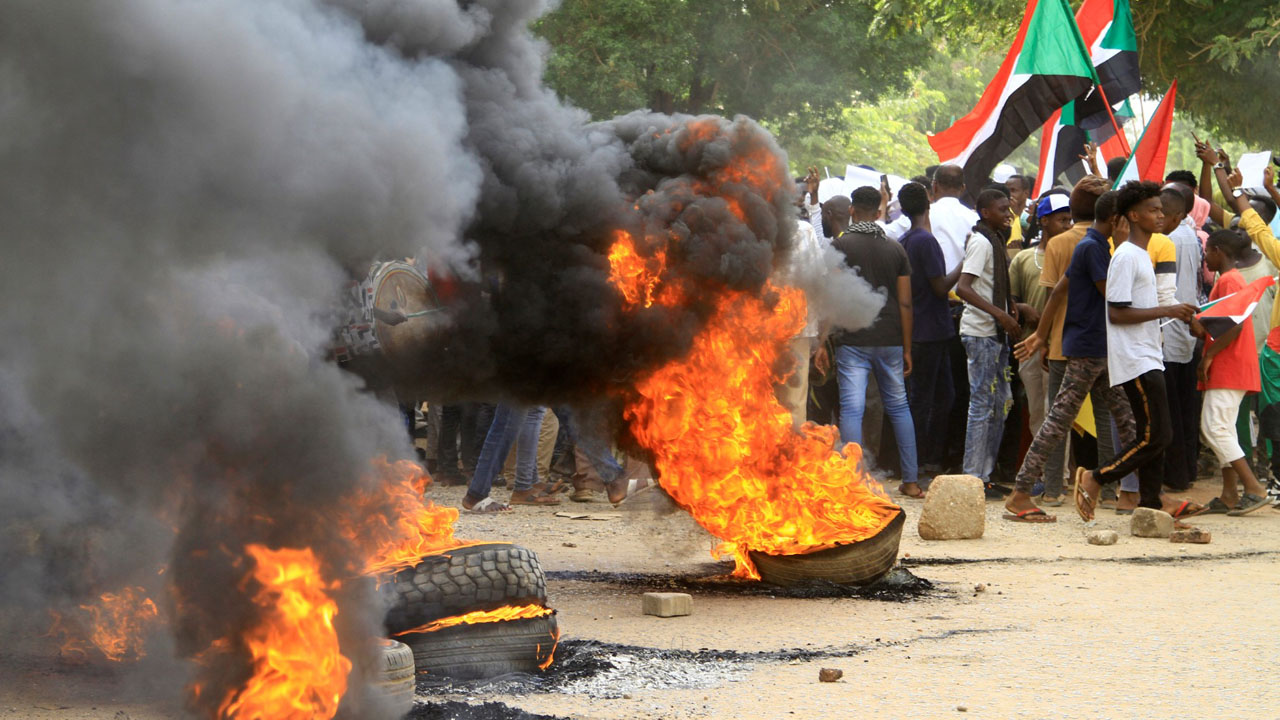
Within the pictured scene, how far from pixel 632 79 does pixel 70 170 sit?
19380 millimetres

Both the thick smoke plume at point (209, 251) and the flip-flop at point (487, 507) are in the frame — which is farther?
the flip-flop at point (487, 507)

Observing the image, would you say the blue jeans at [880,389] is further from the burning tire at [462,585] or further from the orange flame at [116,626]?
the orange flame at [116,626]

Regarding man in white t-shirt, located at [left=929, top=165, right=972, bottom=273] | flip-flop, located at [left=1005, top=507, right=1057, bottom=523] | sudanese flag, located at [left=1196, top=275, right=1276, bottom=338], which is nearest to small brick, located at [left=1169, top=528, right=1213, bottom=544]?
flip-flop, located at [left=1005, top=507, right=1057, bottom=523]

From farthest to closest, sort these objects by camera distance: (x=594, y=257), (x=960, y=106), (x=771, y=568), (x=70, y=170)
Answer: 1. (x=960, y=106)
2. (x=771, y=568)
3. (x=594, y=257)
4. (x=70, y=170)

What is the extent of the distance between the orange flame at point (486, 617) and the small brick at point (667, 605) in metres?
1.02

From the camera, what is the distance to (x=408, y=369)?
5914mm

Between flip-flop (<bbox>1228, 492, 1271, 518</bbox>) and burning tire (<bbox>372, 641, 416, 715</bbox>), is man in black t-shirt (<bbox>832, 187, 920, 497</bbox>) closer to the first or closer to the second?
flip-flop (<bbox>1228, 492, 1271, 518</bbox>)

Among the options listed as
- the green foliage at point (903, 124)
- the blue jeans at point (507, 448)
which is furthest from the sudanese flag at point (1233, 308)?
the green foliage at point (903, 124)

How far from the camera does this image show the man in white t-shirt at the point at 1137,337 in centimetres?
828

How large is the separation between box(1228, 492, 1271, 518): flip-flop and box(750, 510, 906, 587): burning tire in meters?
4.16

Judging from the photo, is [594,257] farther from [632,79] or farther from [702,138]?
[632,79]

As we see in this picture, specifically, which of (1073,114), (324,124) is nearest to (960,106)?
(1073,114)

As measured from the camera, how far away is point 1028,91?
40.4ft

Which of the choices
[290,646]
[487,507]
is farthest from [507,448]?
[290,646]
